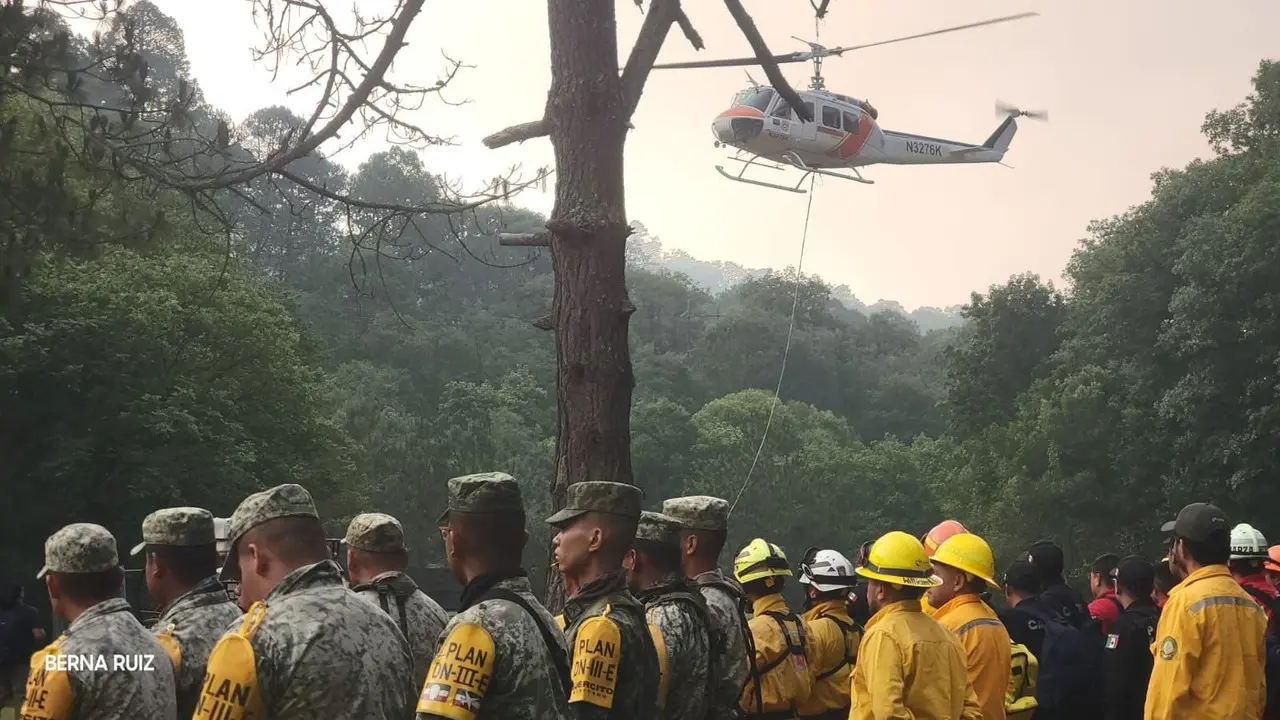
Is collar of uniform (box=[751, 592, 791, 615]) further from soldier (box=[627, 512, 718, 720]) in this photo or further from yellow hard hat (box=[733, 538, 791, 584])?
soldier (box=[627, 512, 718, 720])

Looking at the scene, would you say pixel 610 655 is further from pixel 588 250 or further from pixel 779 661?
pixel 588 250

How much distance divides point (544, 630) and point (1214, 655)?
3672 mm

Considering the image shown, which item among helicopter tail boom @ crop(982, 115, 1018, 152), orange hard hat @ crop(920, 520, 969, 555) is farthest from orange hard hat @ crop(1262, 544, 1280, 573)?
helicopter tail boom @ crop(982, 115, 1018, 152)

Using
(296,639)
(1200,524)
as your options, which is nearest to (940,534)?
(1200,524)

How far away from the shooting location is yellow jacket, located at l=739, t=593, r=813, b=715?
7.25 m

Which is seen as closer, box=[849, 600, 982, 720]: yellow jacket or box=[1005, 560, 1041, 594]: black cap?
box=[849, 600, 982, 720]: yellow jacket

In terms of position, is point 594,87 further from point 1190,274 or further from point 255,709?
point 1190,274

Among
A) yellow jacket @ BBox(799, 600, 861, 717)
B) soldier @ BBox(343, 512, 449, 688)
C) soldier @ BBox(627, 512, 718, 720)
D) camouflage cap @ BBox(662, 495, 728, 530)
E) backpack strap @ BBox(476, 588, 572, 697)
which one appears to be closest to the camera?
backpack strap @ BBox(476, 588, 572, 697)

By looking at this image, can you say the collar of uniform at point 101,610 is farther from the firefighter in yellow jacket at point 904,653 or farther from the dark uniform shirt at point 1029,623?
the dark uniform shirt at point 1029,623

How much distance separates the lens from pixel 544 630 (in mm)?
4254

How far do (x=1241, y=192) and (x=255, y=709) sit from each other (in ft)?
144

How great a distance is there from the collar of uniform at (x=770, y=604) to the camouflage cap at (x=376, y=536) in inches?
78.6

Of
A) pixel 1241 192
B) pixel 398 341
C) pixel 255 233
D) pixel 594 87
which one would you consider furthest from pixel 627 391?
pixel 255 233

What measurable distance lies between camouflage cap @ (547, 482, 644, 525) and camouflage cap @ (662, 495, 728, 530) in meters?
1.52
